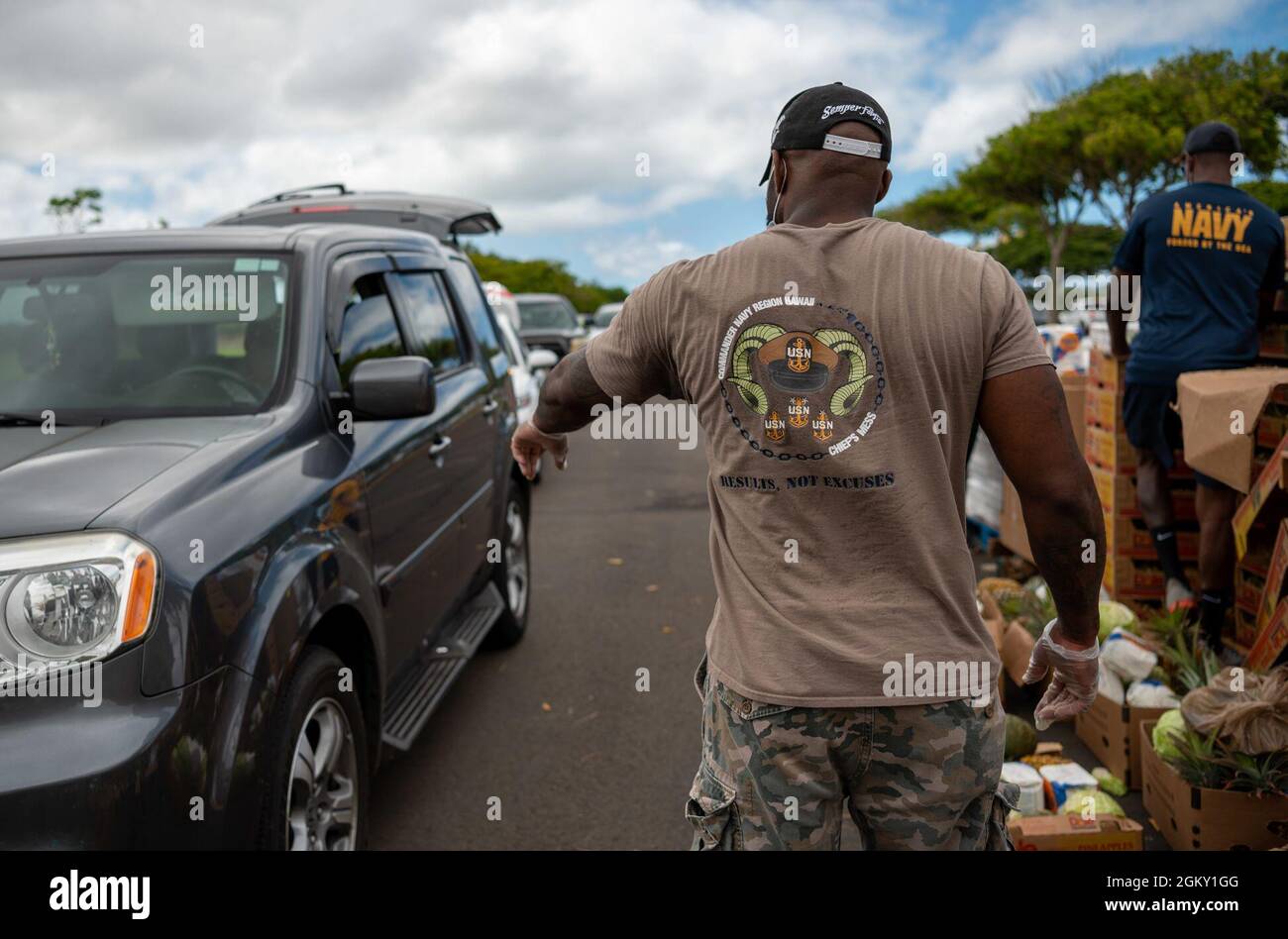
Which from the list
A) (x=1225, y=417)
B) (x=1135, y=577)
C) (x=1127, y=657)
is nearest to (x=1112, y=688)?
(x=1127, y=657)

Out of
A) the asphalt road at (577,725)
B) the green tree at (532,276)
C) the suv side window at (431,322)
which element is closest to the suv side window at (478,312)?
the suv side window at (431,322)

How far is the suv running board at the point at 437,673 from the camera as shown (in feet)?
12.7

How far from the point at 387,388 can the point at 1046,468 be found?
221cm

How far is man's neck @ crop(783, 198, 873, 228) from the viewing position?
2.01 m

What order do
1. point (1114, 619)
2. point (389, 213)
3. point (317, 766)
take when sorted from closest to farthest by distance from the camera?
point (317, 766) < point (1114, 619) < point (389, 213)

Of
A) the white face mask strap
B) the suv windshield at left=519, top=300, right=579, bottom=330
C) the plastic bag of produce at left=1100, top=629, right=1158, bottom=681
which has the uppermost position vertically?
the suv windshield at left=519, top=300, right=579, bottom=330

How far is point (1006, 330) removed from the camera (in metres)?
1.91

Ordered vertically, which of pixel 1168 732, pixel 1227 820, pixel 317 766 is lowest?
pixel 1227 820

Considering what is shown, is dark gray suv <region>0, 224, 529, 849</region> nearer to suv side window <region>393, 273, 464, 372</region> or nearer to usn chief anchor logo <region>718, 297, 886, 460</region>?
suv side window <region>393, 273, 464, 372</region>

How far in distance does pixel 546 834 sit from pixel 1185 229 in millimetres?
3820

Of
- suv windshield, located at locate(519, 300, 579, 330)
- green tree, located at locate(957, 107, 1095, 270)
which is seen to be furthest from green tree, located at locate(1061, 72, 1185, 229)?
suv windshield, located at locate(519, 300, 579, 330)

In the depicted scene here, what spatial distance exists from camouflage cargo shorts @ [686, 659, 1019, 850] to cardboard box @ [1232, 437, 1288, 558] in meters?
2.35

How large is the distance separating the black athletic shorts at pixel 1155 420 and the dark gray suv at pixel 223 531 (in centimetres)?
319

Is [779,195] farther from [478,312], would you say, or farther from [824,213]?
[478,312]
